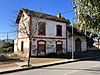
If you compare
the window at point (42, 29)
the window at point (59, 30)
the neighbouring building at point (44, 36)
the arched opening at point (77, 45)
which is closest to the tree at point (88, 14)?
the neighbouring building at point (44, 36)

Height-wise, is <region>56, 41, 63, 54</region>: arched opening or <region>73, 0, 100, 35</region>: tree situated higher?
<region>73, 0, 100, 35</region>: tree

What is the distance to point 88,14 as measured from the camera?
31.2ft

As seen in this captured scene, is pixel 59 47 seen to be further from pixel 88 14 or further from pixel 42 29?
pixel 88 14

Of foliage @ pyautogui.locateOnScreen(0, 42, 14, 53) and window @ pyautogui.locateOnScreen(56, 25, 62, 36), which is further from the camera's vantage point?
foliage @ pyautogui.locateOnScreen(0, 42, 14, 53)

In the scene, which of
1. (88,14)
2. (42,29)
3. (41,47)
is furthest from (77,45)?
(88,14)

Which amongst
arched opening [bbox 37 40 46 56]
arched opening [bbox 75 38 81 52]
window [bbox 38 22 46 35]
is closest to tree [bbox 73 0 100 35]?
window [bbox 38 22 46 35]

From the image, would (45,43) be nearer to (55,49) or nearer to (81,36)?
(55,49)

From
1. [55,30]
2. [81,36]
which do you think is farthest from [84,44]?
[55,30]

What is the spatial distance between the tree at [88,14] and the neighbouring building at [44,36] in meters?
23.2

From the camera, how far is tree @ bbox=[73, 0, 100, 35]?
9.15m

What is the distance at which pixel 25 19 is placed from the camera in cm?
3588

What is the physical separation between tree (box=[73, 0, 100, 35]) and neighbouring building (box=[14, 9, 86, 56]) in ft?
76.2

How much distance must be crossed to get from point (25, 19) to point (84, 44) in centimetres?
Answer: 1525

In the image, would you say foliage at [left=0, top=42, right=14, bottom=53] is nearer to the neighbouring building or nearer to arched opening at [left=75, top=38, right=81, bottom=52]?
the neighbouring building
